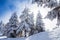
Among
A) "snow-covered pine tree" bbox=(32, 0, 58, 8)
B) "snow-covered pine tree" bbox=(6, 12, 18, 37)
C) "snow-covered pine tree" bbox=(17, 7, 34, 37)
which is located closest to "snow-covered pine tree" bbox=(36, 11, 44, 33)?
"snow-covered pine tree" bbox=(17, 7, 34, 37)

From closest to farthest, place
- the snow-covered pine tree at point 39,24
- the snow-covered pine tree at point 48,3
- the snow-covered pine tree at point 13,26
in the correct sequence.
→ 1. the snow-covered pine tree at point 48,3
2. the snow-covered pine tree at point 13,26
3. the snow-covered pine tree at point 39,24

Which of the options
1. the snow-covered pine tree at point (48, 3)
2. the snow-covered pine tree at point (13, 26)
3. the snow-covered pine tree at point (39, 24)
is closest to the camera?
the snow-covered pine tree at point (48, 3)

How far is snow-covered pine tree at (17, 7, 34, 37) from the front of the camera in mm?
16875

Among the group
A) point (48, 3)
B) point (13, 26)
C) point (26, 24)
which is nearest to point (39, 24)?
point (26, 24)

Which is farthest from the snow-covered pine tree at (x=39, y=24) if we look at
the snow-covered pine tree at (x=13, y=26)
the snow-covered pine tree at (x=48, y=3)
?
the snow-covered pine tree at (x=48, y=3)

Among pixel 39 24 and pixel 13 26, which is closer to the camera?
pixel 13 26

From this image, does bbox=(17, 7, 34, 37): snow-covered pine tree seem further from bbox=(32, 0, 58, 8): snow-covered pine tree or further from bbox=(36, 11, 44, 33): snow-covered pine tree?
bbox=(32, 0, 58, 8): snow-covered pine tree

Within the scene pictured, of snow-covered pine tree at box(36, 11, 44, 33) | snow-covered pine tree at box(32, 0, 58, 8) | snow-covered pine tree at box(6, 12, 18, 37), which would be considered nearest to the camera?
snow-covered pine tree at box(32, 0, 58, 8)

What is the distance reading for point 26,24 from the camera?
16922mm

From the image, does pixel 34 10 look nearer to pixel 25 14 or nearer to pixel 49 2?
pixel 25 14

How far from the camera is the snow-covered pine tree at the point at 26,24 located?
55.4 ft

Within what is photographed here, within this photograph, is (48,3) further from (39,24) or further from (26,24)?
(39,24)

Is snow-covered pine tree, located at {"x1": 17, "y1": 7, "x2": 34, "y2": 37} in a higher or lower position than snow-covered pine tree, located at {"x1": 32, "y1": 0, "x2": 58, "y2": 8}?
lower

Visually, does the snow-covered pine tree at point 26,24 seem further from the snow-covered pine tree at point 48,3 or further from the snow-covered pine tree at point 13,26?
the snow-covered pine tree at point 48,3
